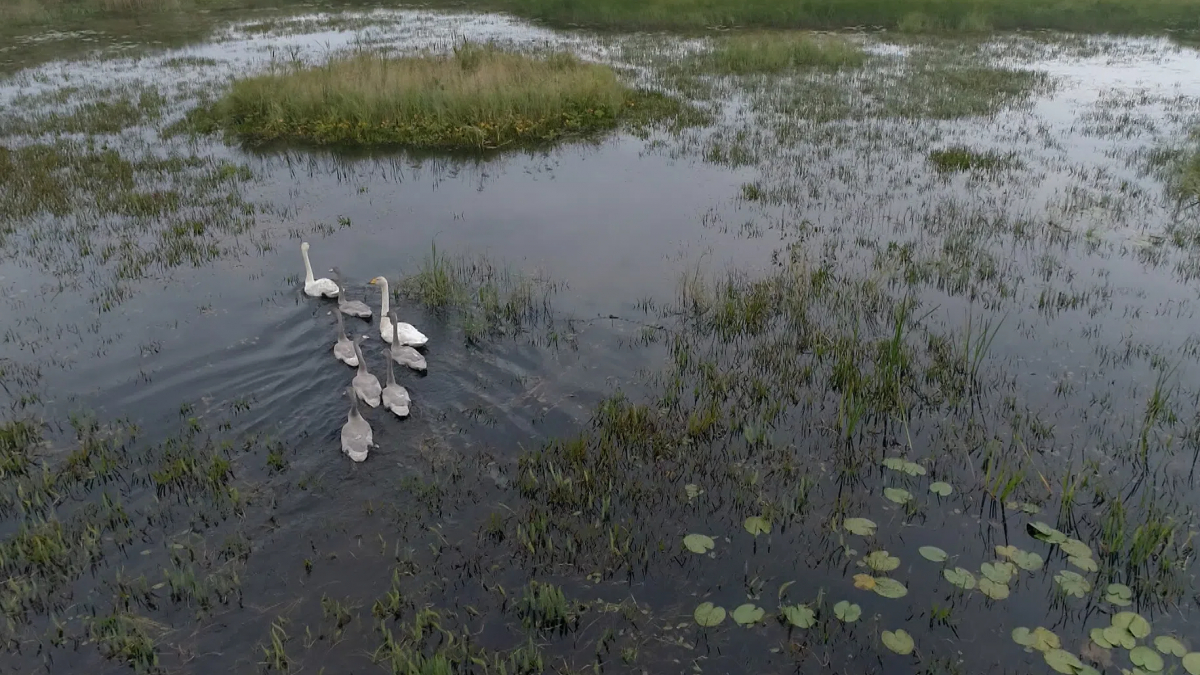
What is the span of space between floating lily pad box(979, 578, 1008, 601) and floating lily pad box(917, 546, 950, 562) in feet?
1.04

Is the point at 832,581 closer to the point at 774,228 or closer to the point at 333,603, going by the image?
the point at 333,603

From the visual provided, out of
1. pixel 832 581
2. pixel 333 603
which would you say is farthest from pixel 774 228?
pixel 333 603

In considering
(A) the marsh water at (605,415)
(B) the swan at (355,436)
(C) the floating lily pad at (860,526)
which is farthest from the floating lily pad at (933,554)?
(B) the swan at (355,436)

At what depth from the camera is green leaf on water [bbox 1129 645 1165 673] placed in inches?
190

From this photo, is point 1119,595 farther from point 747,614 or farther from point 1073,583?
point 747,614

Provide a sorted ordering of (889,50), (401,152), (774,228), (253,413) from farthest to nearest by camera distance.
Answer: (889,50) → (401,152) → (774,228) → (253,413)

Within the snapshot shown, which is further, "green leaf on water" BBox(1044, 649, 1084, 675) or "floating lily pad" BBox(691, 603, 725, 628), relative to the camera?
"floating lily pad" BBox(691, 603, 725, 628)

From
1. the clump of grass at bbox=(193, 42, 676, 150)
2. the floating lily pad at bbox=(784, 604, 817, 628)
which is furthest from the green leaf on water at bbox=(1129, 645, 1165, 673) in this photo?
the clump of grass at bbox=(193, 42, 676, 150)

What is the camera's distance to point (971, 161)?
49.8ft

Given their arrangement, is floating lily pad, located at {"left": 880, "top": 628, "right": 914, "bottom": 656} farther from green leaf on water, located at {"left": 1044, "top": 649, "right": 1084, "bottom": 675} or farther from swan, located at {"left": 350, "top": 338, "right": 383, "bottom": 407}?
swan, located at {"left": 350, "top": 338, "right": 383, "bottom": 407}

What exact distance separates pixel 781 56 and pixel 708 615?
78.1 ft

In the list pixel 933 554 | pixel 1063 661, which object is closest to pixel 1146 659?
pixel 1063 661

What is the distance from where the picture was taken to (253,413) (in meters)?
7.62

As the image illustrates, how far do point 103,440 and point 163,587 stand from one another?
231 centimetres
